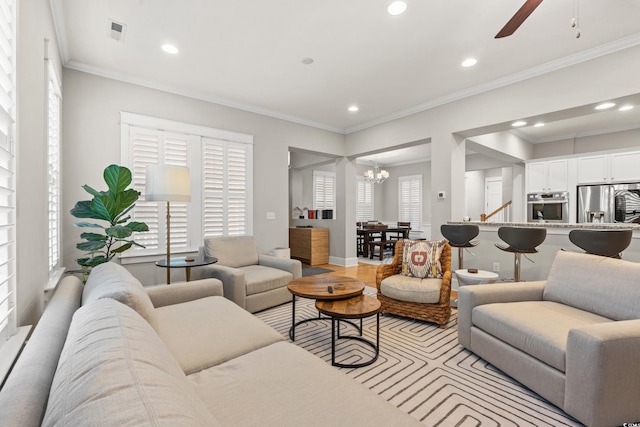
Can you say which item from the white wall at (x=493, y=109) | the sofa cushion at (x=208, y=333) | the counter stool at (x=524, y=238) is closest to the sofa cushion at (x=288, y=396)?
the sofa cushion at (x=208, y=333)

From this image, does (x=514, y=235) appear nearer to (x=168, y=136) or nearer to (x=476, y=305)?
(x=476, y=305)

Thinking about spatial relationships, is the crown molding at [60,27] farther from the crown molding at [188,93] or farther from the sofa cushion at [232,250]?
the sofa cushion at [232,250]

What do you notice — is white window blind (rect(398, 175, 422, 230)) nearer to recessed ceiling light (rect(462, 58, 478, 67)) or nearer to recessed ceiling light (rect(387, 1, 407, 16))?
recessed ceiling light (rect(462, 58, 478, 67))

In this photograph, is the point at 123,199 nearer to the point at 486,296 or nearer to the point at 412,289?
the point at 412,289

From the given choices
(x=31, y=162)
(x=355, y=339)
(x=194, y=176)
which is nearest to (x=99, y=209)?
(x=31, y=162)

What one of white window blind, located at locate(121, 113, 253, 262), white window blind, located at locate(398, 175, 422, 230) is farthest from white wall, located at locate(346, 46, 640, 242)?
white window blind, located at locate(398, 175, 422, 230)

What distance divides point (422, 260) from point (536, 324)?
1377mm

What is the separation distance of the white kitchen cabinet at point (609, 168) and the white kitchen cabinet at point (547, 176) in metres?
0.26

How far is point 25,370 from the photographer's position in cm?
85

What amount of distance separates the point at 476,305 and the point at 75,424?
8.09 ft

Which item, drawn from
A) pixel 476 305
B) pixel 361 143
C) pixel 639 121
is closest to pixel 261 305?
pixel 476 305

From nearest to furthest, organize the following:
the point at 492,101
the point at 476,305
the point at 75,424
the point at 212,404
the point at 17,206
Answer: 1. the point at 75,424
2. the point at 212,404
3. the point at 17,206
4. the point at 476,305
5. the point at 492,101

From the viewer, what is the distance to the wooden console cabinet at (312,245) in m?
6.33

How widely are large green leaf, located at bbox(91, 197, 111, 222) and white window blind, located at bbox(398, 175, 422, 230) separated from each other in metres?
8.47
